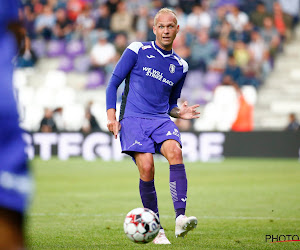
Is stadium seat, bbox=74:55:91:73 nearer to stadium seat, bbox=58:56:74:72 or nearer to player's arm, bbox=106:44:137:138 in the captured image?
stadium seat, bbox=58:56:74:72

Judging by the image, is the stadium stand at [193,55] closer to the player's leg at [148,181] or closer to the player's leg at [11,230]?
the player's leg at [148,181]

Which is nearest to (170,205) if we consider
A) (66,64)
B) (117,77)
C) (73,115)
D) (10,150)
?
(117,77)

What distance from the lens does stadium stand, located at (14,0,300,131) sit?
23.0 m

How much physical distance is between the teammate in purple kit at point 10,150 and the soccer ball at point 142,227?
316 centimetres

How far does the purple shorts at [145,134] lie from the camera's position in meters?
6.47

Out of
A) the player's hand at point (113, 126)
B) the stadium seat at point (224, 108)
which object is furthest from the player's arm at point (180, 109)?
the stadium seat at point (224, 108)

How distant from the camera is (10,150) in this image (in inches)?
97.5

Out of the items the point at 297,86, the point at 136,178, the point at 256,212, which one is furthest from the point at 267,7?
the point at 256,212

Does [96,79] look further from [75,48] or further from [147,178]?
[147,178]

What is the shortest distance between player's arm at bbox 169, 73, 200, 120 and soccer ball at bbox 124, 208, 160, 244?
1457 mm

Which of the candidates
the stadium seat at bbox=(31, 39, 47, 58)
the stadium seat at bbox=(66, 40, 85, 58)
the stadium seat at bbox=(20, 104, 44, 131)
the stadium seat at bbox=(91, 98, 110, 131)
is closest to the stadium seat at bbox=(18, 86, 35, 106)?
the stadium seat at bbox=(20, 104, 44, 131)

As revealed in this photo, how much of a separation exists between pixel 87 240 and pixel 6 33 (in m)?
4.25

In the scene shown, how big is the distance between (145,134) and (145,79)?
0.58 meters

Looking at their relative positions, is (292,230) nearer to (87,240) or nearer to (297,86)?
(87,240)
